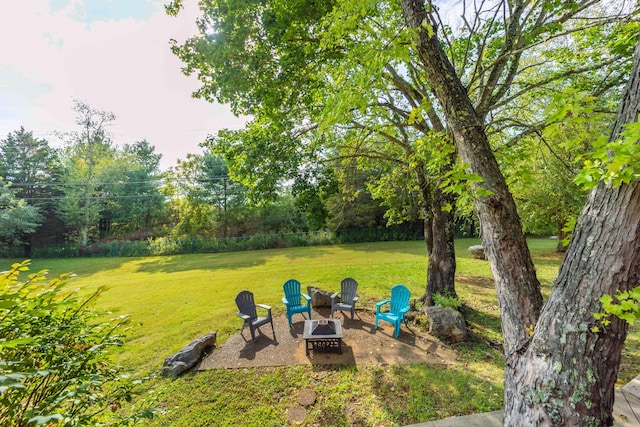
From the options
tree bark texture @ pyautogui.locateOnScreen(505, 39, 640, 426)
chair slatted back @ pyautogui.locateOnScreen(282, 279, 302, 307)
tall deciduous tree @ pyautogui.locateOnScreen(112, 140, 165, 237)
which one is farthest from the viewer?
tall deciduous tree @ pyautogui.locateOnScreen(112, 140, 165, 237)

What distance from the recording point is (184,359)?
433cm

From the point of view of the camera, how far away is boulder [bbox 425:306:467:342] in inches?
195

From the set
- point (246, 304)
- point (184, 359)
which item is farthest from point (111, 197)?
point (184, 359)

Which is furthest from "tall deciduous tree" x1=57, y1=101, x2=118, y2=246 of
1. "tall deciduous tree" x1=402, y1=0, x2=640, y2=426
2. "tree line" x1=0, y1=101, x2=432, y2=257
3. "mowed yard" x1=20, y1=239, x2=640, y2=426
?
"tall deciduous tree" x1=402, y1=0, x2=640, y2=426

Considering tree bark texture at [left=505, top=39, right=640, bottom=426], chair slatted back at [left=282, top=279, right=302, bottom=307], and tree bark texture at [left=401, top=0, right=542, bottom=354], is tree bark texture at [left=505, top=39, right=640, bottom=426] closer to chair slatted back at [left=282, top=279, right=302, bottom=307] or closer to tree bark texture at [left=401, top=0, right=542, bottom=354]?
tree bark texture at [left=401, top=0, right=542, bottom=354]

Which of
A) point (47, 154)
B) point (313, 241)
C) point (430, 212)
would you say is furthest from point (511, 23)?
point (47, 154)

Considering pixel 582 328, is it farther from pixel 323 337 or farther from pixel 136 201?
pixel 136 201

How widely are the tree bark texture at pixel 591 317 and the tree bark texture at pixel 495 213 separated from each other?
32 cm

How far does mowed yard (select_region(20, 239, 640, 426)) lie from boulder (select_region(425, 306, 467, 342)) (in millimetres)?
209

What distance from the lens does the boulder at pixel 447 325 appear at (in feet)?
16.2

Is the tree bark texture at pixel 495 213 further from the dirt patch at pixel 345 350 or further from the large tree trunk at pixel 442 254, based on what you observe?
the large tree trunk at pixel 442 254

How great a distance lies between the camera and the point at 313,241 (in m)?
19.6

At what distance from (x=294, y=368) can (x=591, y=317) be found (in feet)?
12.9

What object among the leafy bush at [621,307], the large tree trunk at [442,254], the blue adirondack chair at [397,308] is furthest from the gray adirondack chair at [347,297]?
the leafy bush at [621,307]
